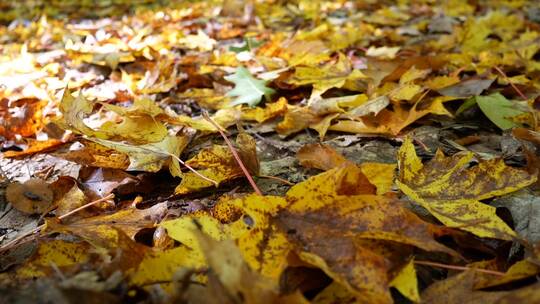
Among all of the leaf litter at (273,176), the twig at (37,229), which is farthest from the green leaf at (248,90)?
the twig at (37,229)

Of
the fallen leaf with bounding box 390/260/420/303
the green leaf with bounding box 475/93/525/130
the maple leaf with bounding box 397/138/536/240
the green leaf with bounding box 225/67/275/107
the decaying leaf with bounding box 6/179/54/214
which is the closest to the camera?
the fallen leaf with bounding box 390/260/420/303

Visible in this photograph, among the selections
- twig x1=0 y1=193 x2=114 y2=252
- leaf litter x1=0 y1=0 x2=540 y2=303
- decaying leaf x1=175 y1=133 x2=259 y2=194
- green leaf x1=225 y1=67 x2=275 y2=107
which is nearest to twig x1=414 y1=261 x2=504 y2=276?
leaf litter x1=0 y1=0 x2=540 y2=303

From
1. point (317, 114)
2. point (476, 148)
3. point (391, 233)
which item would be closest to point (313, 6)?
point (317, 114)

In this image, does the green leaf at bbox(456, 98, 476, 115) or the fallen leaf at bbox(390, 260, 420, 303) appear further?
the green leaf at bbox(456, 98, 476, 115)

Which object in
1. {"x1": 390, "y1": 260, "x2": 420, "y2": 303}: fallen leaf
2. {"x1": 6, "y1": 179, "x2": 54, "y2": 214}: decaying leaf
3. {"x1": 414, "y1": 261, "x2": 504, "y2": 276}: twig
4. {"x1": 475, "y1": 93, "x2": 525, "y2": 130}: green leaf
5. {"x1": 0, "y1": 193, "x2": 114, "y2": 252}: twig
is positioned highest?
{"x1": 390, "y1": 260, "x2": 420, "y2": 303}: fallen leaf

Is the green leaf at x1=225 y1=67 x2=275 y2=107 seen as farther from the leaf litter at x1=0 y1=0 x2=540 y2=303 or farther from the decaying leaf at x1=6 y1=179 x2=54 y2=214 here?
the decaying leaf at x1=6 y1=179 x2=54 y2=214

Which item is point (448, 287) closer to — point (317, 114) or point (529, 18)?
point (317, 114)

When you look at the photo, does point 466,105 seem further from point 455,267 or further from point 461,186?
point 455,267

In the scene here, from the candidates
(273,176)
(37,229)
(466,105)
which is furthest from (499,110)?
(37,229)
